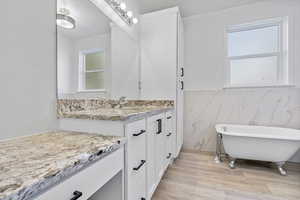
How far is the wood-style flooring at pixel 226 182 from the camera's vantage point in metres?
1.40

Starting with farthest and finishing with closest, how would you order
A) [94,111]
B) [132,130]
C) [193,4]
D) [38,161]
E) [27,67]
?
[193,4]
[94,111]
[132,130]
[27,67]
[38,161]

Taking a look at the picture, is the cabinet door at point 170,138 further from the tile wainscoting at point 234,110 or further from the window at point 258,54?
the window at point 258,54

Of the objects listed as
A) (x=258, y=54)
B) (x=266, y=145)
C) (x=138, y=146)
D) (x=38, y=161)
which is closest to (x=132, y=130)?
(x=138, y=146)

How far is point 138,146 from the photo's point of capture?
997mm

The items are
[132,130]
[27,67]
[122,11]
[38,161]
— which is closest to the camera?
[38,161]

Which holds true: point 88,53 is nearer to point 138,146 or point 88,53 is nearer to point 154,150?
point 138,146

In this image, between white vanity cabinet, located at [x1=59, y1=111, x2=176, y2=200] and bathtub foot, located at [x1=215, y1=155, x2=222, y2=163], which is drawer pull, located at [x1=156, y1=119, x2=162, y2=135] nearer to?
white vanity cabinet, located at [x1=59, y1=111, x2=176, y2=200]

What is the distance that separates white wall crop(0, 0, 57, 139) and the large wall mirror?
3.1 inches

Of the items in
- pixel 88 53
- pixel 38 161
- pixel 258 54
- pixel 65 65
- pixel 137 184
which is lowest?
pixel 137 184

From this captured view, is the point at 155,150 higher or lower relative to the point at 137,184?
higher

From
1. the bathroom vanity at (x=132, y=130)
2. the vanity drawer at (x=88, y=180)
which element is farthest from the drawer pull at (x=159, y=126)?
the vanity drawer at (x=88, y=180)

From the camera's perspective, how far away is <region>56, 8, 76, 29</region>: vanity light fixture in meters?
0.98

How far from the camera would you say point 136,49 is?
2191 mm

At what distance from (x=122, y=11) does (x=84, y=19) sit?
0.70 metres
